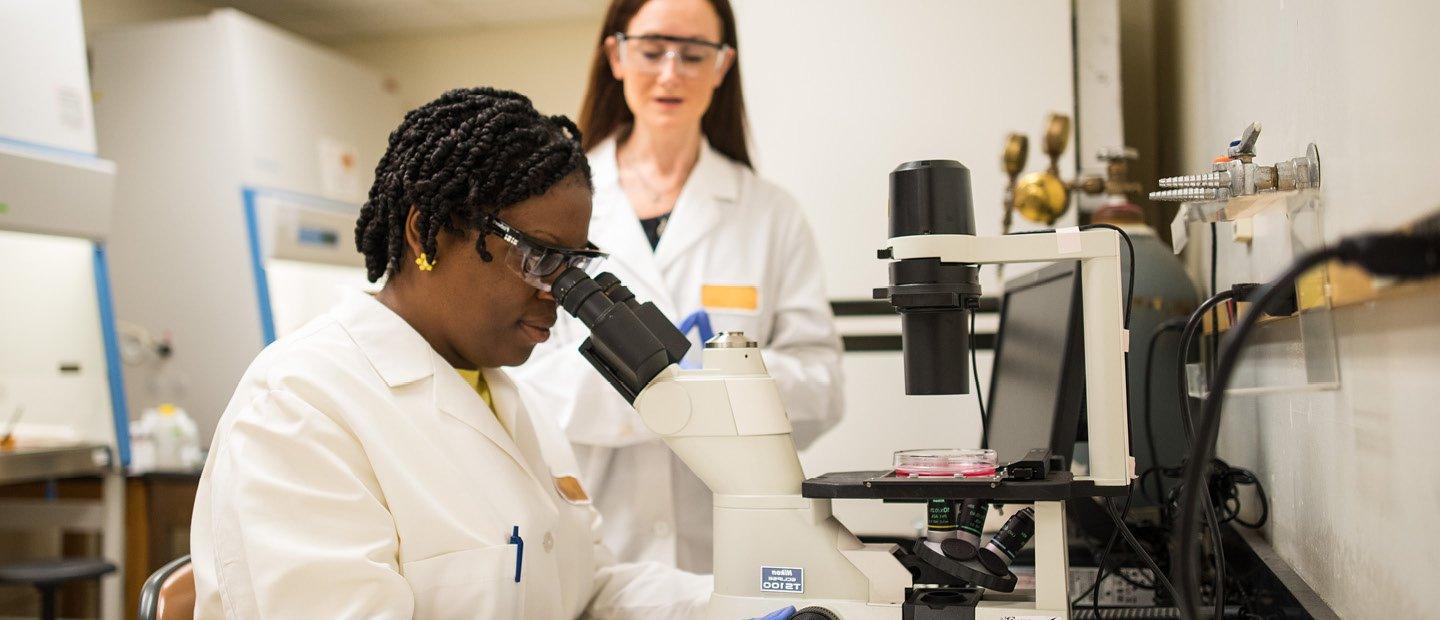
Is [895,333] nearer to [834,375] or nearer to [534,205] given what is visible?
[834,375]

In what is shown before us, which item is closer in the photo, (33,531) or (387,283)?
(387,283)

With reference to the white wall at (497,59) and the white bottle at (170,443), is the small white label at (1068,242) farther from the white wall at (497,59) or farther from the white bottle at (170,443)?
the white wall at (497,59)

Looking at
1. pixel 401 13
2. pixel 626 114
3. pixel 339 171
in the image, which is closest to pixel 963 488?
pixel 626 114

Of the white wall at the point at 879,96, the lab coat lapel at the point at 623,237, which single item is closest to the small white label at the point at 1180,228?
the lab coat lapel at the point at 623,237

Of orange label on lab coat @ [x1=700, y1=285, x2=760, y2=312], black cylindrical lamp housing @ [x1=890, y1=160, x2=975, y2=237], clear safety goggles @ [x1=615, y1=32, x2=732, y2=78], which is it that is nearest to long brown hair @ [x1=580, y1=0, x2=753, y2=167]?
clear safety goggles @ [x1=615, y1=32, x2=732, y2=78]

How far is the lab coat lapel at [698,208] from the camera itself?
1.82 meters

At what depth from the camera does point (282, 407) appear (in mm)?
983

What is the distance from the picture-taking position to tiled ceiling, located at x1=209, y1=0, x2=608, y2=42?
435 cm

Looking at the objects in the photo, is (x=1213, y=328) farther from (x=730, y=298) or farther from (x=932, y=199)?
(x=730, y=298)

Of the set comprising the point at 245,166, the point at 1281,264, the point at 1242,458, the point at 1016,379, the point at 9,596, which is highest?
the point at 245,166

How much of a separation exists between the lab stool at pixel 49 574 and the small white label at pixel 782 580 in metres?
2.20

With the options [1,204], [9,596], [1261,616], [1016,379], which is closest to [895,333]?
[1016,379]

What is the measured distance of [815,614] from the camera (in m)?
0.88

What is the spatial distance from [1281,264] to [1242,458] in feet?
1.45
